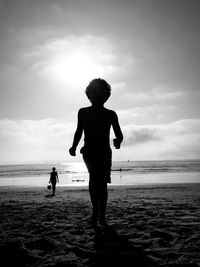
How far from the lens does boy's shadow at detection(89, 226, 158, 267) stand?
221 centimetres

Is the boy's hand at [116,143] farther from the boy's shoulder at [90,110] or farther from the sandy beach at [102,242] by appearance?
the sandy beach at [102,242]

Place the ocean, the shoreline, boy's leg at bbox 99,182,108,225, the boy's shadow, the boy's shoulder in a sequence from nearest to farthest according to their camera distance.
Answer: the boy's shadow < boy's leg at bbox 99,182,108,225 < the boy's shoulder < the shoreline < the ocean

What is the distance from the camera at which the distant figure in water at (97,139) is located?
404cm

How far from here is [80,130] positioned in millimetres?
4465

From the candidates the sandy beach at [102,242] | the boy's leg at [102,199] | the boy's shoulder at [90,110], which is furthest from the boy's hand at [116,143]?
the sandy beach at [102,242]

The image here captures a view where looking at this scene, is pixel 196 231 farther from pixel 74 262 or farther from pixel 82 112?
pixel 82 112

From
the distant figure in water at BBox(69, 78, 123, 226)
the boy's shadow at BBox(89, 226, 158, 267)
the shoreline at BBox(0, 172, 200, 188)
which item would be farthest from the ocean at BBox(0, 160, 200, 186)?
the boy's shadow at BBox(89, 226, 158, 267)

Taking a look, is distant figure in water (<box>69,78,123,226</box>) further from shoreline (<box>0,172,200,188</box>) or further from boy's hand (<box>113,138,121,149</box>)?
shoreline (<box>0,172,200,188</box>)

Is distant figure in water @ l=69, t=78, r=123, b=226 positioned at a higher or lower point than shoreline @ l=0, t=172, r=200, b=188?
higher

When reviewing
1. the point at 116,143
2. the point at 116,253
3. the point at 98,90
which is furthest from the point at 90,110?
the point at 116,253

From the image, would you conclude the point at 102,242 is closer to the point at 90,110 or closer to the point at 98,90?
the point at 90,110

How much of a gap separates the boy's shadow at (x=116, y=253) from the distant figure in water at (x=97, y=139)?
80cm

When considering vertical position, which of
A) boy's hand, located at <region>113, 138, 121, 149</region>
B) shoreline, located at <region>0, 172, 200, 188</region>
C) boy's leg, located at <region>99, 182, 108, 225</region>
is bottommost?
shoreline, located at <region>0, 172, 200, 188</region>

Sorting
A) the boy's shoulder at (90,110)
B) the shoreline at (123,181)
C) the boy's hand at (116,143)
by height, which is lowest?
the shoreline at (123,181)
